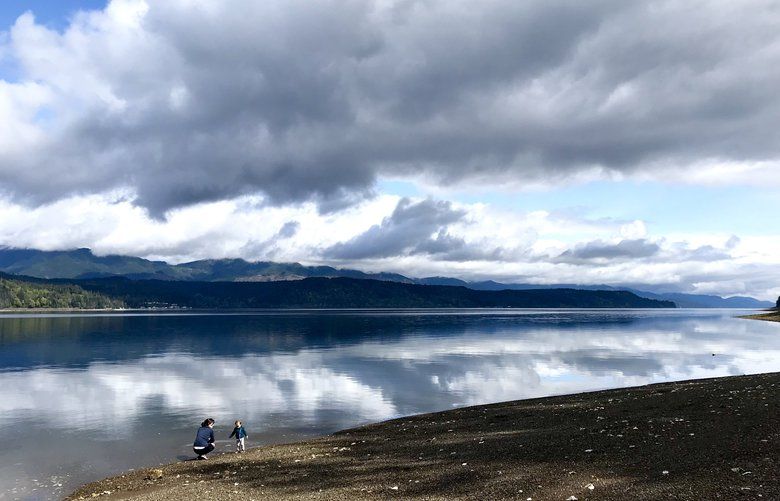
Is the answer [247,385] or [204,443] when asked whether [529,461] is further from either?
[247,385]

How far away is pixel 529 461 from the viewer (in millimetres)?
26219

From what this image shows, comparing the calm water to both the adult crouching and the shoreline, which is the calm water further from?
the shoreline

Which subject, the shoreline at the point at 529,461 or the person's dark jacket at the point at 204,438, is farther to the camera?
the person's dark jacket at the point at 204,438

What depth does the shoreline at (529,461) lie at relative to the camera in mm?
20984

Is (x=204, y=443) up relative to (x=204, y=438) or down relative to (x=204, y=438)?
down

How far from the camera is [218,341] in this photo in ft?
500

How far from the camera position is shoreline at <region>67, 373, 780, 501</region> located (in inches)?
826

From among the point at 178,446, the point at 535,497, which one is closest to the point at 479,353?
the point at 178,446

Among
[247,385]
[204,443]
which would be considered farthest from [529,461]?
[247,385]

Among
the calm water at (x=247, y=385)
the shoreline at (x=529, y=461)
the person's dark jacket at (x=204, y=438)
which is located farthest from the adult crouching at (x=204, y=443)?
the calm water at (x=247, y=385)

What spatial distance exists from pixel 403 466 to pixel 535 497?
9.32 m

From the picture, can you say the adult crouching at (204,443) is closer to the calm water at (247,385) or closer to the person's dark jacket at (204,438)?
the person's dark jacket at (204,438)

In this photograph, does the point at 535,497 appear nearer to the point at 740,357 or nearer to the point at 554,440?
the point at 554,440

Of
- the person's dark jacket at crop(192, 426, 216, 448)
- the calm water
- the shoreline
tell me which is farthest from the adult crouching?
the calm water
